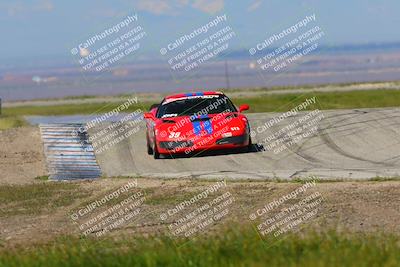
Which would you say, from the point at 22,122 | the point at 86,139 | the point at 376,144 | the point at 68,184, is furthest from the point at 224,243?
the point at 22,122

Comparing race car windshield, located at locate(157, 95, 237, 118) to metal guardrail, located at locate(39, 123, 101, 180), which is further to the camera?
race car windshield, located at locate(157, 95, 237, 118)

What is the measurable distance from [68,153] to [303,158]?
20.3 ft

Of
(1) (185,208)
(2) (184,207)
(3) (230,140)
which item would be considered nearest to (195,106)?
(3) (230,140)

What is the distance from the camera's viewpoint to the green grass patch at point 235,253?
9.05 metres

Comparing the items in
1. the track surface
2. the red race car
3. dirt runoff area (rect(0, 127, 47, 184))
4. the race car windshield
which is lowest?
the track surface

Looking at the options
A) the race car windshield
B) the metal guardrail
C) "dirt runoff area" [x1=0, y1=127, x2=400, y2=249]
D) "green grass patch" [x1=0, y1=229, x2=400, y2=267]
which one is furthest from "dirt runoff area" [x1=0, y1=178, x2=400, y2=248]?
the race car windshield

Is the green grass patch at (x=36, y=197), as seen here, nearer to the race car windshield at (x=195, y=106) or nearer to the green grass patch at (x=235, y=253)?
the race car windshield at (x=195, y=106)

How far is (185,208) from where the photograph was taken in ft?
51.3

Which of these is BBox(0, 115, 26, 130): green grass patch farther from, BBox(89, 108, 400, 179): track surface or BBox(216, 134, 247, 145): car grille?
BBox(216, 134, 247, 145): car grille

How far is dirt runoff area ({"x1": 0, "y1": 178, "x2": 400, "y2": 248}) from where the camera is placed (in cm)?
1369

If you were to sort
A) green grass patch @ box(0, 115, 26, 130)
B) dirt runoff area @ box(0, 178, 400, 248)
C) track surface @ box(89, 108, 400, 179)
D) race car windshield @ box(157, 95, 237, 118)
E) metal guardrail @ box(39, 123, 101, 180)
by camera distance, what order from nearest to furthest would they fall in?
dirt runoff area @ box(0, 178, 400, 248) < track surface @ box(89, 108, 400, 179) < metal guardrail @ box(39, 123, 101, 180) < race car windshield @ box(157, 95, 237, 118) < green grass patch @ box(0, 115, 26, 130)

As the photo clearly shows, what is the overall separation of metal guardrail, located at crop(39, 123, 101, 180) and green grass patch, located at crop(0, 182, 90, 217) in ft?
5.49

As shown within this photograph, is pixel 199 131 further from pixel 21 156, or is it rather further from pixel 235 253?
pixel 235 253

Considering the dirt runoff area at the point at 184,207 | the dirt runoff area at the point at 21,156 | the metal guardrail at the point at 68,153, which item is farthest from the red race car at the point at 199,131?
the dirt runoff area at the point at 21,156
